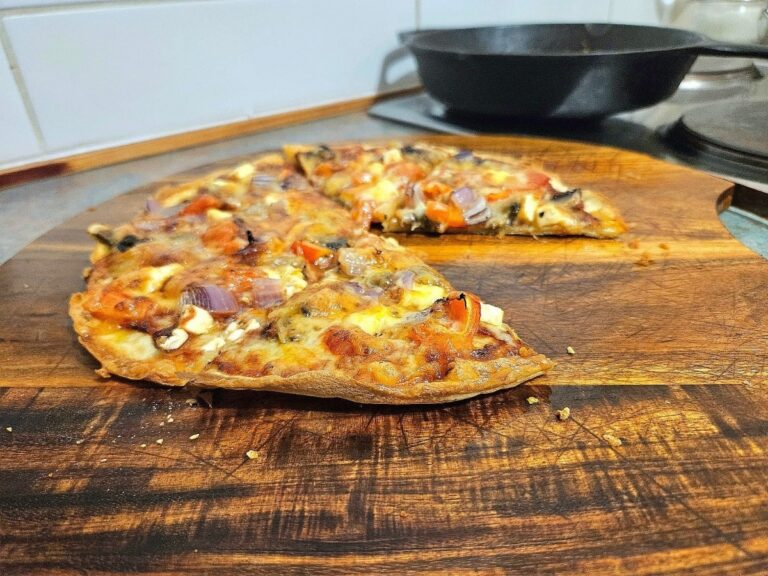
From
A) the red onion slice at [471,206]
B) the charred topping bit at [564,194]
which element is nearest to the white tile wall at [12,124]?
the red onion slice at [471,206]

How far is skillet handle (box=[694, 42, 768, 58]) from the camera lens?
222cm

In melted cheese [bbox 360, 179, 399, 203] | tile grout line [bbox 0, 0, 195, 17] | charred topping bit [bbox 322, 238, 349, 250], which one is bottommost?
charred topping bit [bbox 322, 238, 349, 250]

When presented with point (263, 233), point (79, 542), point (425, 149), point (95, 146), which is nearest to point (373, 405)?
point (79, 542)

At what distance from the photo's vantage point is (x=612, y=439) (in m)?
1.22

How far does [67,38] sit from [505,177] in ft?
6.24

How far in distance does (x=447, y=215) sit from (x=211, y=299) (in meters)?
0.84

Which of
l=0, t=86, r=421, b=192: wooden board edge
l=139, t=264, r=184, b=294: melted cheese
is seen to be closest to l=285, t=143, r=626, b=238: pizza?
l=139, t=264, r=184, b=294: melted cheese

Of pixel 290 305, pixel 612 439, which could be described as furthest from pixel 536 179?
pixel 612 439

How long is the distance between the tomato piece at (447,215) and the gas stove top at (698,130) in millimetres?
921

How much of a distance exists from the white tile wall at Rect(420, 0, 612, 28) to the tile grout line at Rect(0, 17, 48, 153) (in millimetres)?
2155

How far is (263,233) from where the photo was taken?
195 cm

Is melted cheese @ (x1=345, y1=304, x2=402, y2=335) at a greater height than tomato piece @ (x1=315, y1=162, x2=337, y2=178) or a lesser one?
lesser

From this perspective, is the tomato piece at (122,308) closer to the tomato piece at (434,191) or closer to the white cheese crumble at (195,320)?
the white cheese crumble at (195,320)

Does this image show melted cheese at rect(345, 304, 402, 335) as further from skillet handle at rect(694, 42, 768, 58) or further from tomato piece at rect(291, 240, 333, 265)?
skillet handle at rect(694, 42, 768, 58)
